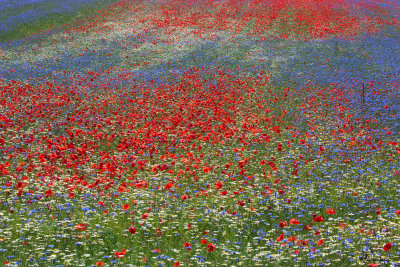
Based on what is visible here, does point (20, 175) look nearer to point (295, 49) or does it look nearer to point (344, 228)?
point (344, 228)

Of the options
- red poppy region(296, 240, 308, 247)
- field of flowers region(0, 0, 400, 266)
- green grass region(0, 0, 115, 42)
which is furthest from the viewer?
green grass region(0, 0, 115, 42)

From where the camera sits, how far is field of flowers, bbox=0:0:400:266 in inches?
314

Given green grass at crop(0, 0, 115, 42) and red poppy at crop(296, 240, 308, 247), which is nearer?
red poppy at crop(296, 240, 308, 247)

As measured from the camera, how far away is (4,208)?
31.2 ft

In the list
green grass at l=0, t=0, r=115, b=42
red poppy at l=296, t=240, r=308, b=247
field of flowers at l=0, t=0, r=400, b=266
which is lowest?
field of flowers at l=0, t=0, r=400, b=266

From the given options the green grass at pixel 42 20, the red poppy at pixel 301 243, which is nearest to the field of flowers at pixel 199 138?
the red poppy at pixel 301 243

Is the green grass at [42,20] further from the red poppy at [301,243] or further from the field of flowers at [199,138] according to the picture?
the red poppy at [301,243]

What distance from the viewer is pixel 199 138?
499 inches

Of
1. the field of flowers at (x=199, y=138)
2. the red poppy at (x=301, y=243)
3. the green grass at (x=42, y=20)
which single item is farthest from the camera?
the green grass at (x=42, y=20)

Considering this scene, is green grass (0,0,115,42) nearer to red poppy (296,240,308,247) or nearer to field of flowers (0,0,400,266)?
field of flowers (0,0,400,266)

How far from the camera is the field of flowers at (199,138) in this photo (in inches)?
314

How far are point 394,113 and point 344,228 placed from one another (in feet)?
42.4

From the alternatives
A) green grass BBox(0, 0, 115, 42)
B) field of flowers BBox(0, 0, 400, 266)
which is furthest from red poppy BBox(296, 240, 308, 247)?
green grass BBox(0, 0, 115, 42)

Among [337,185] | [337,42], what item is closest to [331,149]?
[337,185]
